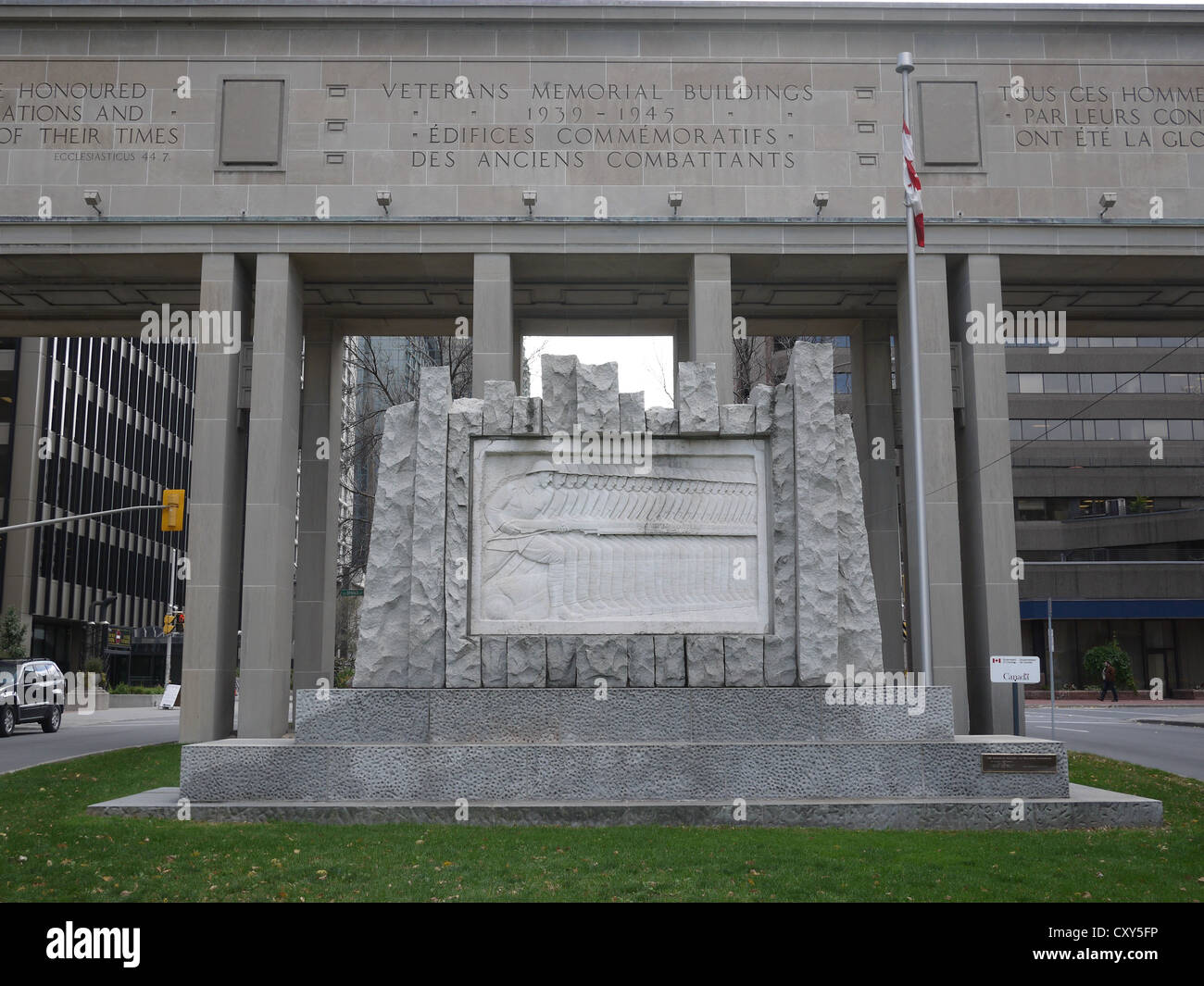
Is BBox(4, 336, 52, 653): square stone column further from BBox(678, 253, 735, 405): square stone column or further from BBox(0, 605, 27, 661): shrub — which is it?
BBox(678, 253, 735, 405): square stone column

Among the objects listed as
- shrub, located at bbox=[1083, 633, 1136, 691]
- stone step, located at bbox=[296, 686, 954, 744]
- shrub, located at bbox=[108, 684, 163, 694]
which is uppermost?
stone step, located at bbox=[296, 686, 954, 744]

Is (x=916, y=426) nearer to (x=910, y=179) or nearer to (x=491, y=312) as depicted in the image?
(x=910, y=179)

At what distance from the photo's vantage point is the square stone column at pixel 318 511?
25.1 metres

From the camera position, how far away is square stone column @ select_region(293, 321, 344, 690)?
25094 mm

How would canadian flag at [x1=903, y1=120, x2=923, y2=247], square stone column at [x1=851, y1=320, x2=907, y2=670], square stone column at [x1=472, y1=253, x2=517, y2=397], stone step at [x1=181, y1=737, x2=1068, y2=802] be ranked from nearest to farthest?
stone step at [x1=181, y1=737, x2=1068, y2=802] → canadian flag at [x1=903, y1=120, x2=923, y2=247] → square stone column at [x1=472, y1=253, x2=517, y2=397] → square stone column at [x1=851, y1=320, x2=907, y2=670]

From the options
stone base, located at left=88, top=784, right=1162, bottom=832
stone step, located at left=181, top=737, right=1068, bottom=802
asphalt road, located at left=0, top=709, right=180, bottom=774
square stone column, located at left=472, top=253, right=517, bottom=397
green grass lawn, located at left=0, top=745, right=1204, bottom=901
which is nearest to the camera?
green grass lawn, located at left=0, top=745, right=1204, bottom=901

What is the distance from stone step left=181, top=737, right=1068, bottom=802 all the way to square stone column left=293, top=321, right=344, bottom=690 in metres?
13.4

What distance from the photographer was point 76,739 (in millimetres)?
27578

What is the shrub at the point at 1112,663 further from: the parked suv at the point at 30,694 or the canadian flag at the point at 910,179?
the parked suv at the point at 30,694

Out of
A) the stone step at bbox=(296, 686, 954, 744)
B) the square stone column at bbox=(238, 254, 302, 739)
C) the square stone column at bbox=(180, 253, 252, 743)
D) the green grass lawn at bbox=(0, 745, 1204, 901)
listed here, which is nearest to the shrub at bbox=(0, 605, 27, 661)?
the square stone column at bbox=(180, 253, 252, 743)

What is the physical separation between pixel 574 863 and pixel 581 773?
245 cm

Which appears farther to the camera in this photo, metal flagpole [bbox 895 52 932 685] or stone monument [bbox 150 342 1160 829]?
metal flagpole [bbox 895 52 932 685]

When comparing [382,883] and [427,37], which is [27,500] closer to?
[427,37]

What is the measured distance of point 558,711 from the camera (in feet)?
38.0
